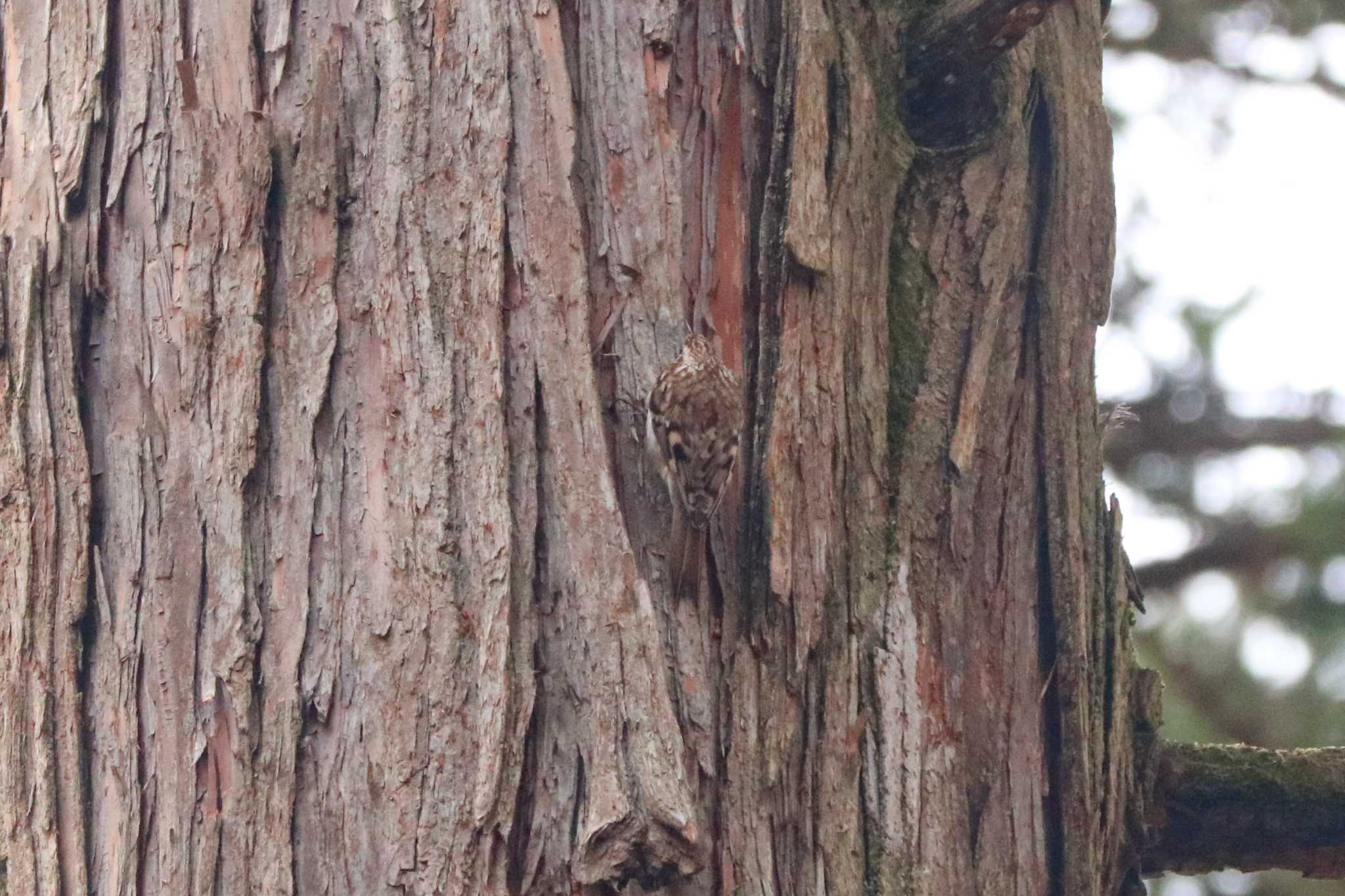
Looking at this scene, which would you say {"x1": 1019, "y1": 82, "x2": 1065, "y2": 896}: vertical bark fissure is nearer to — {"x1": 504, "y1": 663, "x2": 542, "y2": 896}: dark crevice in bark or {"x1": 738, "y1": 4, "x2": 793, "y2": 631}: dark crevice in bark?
{"x1": 738, "y1": 4, "x2": 793, "y2": 631}: dark crevice in bark

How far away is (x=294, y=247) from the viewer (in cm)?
193

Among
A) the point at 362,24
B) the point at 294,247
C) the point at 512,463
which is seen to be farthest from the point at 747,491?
the point at 362,24

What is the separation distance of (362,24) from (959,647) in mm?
1214

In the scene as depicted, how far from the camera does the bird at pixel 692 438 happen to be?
196 cm

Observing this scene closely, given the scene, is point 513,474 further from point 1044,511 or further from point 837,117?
point 1044,511

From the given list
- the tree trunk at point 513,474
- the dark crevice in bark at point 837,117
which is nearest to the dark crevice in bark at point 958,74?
the tree trunk at point 513,474

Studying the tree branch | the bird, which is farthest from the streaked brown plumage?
the tree branch

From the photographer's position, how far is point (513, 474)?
6.07 ft

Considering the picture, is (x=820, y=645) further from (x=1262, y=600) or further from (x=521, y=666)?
(x=1262, y=600)

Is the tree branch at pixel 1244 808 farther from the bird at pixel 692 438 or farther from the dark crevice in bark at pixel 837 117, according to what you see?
the dark crevice in bark at pixel 837 117

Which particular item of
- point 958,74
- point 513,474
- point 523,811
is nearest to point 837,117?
point 958,74

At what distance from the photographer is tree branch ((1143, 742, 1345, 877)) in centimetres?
240

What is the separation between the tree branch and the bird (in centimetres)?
93

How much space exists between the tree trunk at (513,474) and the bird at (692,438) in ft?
0.09
